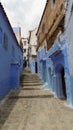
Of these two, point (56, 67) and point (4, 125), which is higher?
point (56, 67)

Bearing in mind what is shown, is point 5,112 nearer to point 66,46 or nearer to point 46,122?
point 46,122

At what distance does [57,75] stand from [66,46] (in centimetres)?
418

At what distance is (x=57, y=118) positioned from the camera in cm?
842

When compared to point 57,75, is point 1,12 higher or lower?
higher

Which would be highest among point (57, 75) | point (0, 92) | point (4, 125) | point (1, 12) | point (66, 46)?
point (1, 12)

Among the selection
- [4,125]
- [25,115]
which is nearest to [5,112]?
[25,115]

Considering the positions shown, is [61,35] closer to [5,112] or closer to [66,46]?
[66,46]

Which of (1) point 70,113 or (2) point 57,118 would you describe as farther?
(1) point 70,113

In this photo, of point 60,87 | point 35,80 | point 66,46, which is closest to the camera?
point 66,46

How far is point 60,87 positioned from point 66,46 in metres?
4.38

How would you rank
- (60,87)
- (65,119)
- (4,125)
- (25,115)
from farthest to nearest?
(60,87) → (25,115) → (65,119) → (4,125)

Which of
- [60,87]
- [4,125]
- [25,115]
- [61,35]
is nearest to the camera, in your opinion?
[4,125]

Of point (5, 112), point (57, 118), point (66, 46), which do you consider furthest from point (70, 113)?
point (66, 46)

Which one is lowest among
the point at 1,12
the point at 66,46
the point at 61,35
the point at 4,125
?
the point at 4,125
